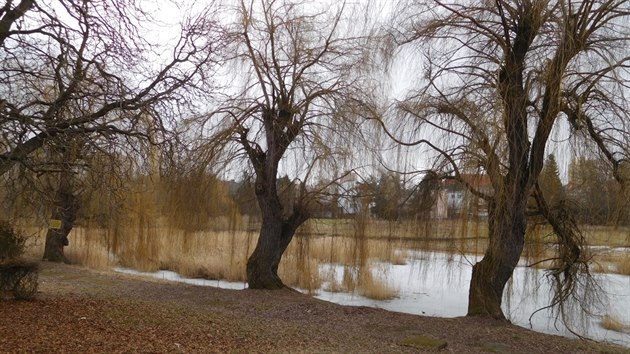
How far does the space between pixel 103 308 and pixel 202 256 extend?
392 inches

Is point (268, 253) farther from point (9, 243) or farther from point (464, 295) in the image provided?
point (464, 295)

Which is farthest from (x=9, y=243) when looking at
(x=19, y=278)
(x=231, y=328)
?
(x=231, y=328)

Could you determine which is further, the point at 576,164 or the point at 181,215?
the point at 181,215

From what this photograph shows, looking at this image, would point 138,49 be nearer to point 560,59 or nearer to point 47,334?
point 47,334

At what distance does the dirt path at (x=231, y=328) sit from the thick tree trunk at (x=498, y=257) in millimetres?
387

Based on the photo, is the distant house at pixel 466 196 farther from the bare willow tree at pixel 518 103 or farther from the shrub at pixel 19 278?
the shrub at pixel 19 278

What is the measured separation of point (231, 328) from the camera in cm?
762

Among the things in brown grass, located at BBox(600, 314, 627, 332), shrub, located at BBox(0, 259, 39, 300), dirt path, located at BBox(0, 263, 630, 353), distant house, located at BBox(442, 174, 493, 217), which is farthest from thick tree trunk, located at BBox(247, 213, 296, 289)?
brown grass, located at BBox(600, 314, 627, 332)

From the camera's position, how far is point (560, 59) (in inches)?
349

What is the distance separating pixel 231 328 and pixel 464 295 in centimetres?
999

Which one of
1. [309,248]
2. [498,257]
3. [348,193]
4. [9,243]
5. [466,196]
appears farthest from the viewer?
[309,248]

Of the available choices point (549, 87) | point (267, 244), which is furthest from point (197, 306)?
point (549, 87)

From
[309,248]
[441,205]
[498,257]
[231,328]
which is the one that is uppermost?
[441,205]

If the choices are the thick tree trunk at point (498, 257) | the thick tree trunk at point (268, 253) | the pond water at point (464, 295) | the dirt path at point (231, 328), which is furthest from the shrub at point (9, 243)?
the thick tree trunk at point (498, 257)
